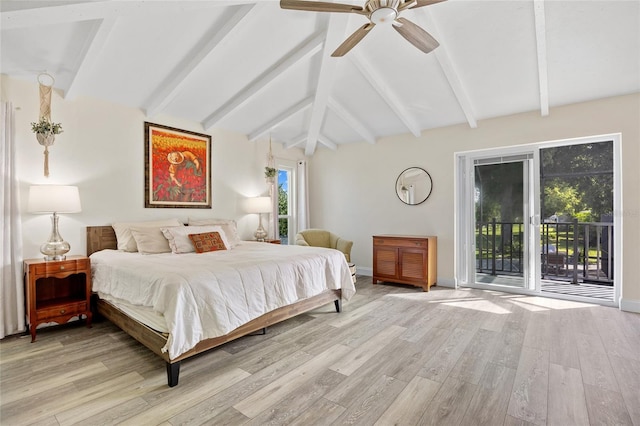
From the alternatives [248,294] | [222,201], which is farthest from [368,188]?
[248,294]

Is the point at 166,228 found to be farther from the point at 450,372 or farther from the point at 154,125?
the point at 450,372

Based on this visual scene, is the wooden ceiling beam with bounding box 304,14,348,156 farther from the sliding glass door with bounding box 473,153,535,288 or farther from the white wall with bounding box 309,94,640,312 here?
the sliding glass door with bounding box 473,153,535,288

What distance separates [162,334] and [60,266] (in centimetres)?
164

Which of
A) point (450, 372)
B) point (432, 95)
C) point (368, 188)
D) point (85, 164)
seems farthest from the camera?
point (368, 188)

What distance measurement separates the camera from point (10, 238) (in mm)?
2947

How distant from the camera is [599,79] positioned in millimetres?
3320

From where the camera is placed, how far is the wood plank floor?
1.77 m

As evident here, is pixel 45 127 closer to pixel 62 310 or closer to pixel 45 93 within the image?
pixel 45 93

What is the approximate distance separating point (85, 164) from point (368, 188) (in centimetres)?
419

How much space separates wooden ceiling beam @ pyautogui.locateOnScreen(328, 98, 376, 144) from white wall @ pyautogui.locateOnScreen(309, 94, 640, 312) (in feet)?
0.95

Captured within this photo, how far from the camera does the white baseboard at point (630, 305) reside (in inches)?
138

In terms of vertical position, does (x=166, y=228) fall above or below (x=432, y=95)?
below

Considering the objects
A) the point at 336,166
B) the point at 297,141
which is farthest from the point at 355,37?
the point at 336,166

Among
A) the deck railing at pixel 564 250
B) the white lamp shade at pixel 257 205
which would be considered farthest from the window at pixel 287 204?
the deck railing at pixel 564 250
